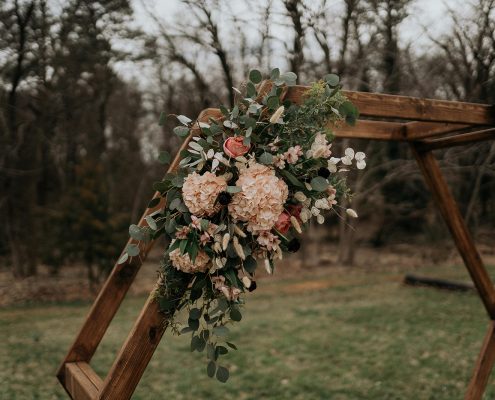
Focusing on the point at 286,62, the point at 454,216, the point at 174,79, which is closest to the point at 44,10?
the point at 174,79

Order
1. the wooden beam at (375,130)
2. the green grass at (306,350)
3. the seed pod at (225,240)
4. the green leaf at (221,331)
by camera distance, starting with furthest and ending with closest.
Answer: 1. the green grass at (306,350)
2. the wooden beam at (375,130)
3. the green leaf at (221,331)
4. the seed pod at (225,240)

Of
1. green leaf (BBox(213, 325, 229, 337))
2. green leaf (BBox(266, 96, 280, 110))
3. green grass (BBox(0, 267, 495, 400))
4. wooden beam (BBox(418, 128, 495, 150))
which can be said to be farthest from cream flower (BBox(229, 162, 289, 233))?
green grass (BBox(0, 267, 495, 400))

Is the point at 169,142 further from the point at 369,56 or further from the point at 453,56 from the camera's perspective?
the point at 453,56

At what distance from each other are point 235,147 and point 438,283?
8.82m

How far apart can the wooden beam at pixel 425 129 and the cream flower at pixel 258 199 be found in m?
1.65

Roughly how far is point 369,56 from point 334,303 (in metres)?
5.79

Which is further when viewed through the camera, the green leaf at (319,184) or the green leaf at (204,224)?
the green leaf at (319,184)

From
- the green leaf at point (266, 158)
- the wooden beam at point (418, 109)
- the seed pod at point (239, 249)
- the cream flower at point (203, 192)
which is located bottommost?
the seed pod at point (239, 249)

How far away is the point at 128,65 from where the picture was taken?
11883mm

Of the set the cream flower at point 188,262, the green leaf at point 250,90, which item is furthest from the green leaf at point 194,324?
the green leaf at point 250,90

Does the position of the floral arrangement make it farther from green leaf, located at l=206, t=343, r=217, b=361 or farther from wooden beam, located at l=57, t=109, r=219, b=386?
wooden beam, located at l=57, t=109, r=219, b=386

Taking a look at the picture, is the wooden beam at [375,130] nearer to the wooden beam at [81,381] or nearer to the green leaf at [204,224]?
the green leaf at [204,224]

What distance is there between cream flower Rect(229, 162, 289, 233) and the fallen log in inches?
336

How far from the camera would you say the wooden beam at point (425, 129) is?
2888 millimetres
